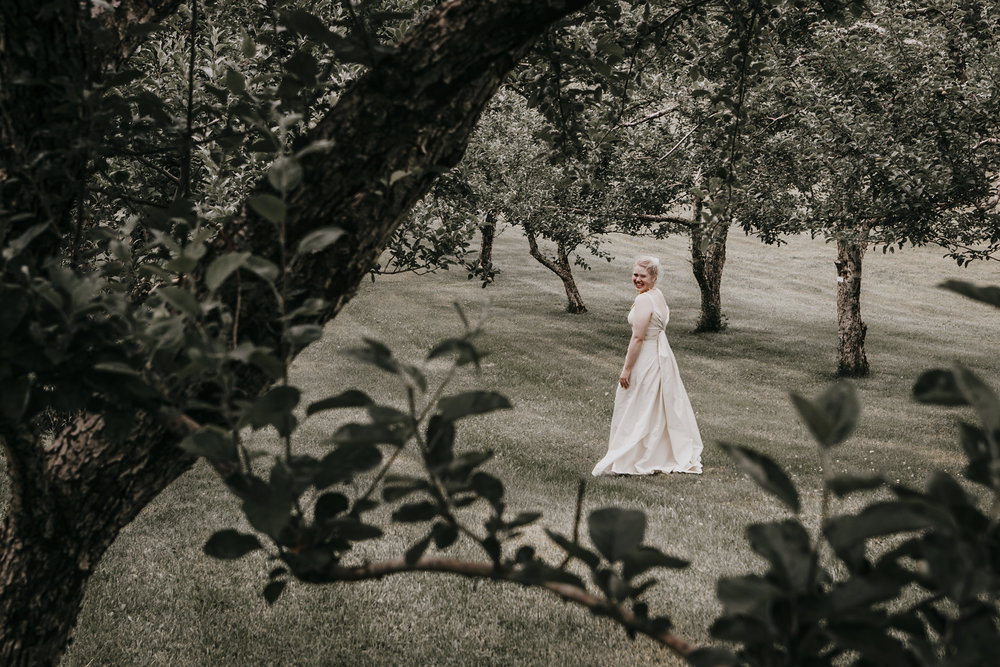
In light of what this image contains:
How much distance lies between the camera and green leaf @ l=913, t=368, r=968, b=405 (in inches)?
32.6

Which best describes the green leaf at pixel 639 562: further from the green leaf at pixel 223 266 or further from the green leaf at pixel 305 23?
the green leaf at pixel 305 23

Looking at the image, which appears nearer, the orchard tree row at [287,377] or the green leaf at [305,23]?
the orchard tree row at [287,377]

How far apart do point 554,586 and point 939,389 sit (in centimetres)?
57

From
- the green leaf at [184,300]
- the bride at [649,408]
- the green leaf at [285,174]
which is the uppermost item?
the green leaf at [285,174]

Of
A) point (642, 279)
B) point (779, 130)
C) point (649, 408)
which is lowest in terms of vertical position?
point (649, 408)

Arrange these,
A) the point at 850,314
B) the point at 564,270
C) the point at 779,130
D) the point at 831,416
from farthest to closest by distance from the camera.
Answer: the point at 564,270
the point at 850,314
the point at 779,130
the point at 831,416

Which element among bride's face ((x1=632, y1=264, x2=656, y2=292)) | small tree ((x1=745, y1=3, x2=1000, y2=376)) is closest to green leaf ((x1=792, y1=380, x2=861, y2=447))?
small tree ((x1=745, y1=3, x2=1000, y2=376))

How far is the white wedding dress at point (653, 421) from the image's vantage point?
29.7 ft

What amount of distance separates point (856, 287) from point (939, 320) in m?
13.1

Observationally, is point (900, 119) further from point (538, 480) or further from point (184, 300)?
point (184, 300)

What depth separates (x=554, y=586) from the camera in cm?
114

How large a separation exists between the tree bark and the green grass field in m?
2.94

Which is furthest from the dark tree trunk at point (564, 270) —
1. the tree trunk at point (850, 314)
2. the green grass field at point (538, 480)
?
the tree trunk at point (850, 314)

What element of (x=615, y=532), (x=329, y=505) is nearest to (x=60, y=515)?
(x=329, y=505)
